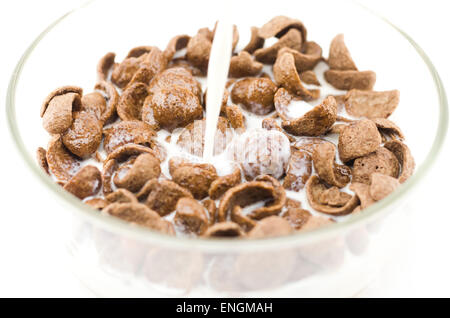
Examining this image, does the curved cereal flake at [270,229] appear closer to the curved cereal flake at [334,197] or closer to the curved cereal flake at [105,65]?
the curved cereal flake at [334,197]

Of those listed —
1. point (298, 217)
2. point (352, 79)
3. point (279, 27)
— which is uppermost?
point (279, 27)

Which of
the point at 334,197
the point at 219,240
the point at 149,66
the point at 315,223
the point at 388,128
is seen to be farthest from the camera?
the point at 149,66

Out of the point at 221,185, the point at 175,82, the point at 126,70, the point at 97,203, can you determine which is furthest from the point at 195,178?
the point at 126,70

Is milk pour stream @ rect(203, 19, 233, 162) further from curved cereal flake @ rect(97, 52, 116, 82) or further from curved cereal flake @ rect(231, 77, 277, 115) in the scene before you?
curved cereal flake @ rect(97, 52, 116, 82)

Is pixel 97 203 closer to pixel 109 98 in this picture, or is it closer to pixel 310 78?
pixel 109 98

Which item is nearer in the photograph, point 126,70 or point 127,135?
point 127,135

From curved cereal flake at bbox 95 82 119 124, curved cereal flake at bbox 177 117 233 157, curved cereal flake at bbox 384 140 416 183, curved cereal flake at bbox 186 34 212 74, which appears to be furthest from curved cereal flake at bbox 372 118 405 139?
curved cereal flake at bbox 95 82 119 124

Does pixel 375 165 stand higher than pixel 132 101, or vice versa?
pixel 132 101
